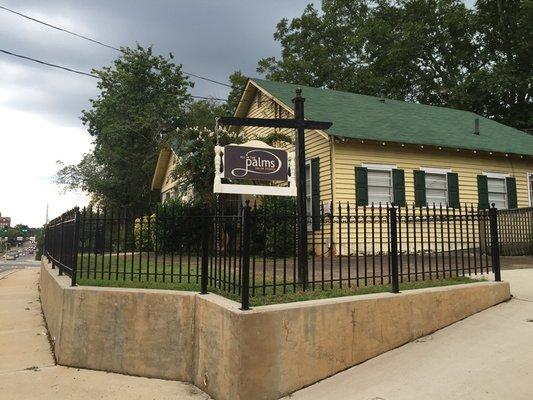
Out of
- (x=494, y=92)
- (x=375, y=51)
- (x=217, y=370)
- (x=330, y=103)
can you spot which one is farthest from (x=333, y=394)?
(x=375, y=51)

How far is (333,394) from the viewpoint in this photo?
15.3 ft

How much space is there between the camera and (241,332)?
4652 millimetres

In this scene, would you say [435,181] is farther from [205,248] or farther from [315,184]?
[205,248]

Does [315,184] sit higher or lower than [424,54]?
lower

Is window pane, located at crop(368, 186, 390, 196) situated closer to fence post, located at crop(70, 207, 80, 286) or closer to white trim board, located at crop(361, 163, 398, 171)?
white trim board, located at crop(361, 163, 398, 171)

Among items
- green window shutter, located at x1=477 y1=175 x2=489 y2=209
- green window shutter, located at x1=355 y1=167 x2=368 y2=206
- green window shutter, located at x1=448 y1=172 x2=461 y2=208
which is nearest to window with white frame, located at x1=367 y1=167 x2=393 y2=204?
green window shutter, located at x1=355 y1=167 x2=368 y2=206

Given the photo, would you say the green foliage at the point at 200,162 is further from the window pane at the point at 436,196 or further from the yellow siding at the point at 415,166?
the window pane at the point at 436,196

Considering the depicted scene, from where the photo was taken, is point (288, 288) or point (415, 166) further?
point (415, 166)

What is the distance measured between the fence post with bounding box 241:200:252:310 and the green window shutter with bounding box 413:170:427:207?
36.3ft

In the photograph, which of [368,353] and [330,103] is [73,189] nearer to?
[330,103]

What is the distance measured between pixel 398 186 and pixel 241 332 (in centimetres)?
1116

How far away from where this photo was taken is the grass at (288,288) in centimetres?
549

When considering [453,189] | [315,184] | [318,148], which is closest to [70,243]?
[315,184]

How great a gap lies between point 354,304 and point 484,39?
118 feet
